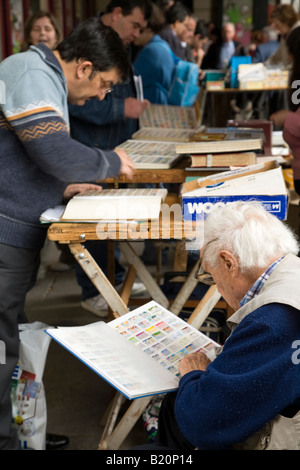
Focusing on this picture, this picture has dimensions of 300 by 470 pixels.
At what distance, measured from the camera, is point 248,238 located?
1.48 meters

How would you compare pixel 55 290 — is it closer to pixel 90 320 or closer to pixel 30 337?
pixel 90 320

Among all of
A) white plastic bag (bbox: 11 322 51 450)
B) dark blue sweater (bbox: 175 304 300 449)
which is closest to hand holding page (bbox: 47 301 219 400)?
dark blue sweater (bbox: 175 304 300 449)

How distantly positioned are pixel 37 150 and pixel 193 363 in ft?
2.87

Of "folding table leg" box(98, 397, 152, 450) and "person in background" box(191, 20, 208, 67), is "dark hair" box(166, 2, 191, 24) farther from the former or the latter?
"folding table leg" box(98, 397, 152, 450)

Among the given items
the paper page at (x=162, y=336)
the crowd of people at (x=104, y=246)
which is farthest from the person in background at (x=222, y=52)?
the paper page at (x=162, y=336)

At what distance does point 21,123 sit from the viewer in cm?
198

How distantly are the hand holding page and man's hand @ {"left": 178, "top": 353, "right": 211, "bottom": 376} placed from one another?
0.03 m

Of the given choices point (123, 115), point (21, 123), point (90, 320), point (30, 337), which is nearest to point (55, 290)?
point (90, 320)

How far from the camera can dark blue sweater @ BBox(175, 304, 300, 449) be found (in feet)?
4.26

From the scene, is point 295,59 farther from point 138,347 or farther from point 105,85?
point 138,347

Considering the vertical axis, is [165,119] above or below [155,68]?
below

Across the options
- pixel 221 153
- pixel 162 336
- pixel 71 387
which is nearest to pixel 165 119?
pixel 221 153

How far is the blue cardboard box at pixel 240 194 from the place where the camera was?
204 centimetres

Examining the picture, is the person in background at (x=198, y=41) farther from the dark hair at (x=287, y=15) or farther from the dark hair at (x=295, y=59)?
the dark hair at (x=295, y=59)
